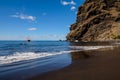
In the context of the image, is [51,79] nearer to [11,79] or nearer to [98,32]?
[11,79]

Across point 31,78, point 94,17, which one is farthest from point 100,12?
point 31,78

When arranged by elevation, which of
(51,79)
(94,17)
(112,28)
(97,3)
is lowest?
(51,79)

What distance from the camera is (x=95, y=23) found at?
572ft

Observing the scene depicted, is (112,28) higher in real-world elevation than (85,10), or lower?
lower

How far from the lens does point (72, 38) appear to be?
178 meters

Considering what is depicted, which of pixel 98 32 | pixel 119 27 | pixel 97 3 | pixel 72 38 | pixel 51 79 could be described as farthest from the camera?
pixel 97 3

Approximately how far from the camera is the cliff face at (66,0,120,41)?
164 m

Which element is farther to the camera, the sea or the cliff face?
the cliff face

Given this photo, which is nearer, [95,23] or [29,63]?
[29,63]

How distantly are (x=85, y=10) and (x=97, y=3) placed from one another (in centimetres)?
1491

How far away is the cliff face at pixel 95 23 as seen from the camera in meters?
164

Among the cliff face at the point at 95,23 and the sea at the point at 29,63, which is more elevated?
the cliff face at the point at 95,23

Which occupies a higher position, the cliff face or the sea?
the cliff face

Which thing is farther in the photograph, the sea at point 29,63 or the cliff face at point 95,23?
the cliff face at point 95,23
